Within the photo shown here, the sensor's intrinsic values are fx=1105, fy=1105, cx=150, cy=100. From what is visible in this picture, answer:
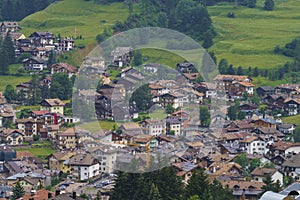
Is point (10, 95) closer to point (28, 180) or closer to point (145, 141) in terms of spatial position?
point (145, 141)

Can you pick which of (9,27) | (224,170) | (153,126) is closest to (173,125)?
(153,126)

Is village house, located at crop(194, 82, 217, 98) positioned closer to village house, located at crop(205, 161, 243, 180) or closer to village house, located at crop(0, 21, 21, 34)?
village house, located at crop(205, 161, 243, 180)

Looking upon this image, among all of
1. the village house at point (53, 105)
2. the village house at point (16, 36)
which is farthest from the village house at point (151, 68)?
the village house at point (16, 36)

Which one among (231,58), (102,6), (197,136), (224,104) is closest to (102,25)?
(102,6)

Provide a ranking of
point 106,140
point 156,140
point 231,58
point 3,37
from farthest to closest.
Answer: point 3,37 → point 231,58 → point 156,140 → point 106,140

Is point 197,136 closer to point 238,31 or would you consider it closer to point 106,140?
point 106,140

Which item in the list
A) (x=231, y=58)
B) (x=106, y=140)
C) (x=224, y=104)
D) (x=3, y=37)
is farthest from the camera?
(x=3, y=37)
